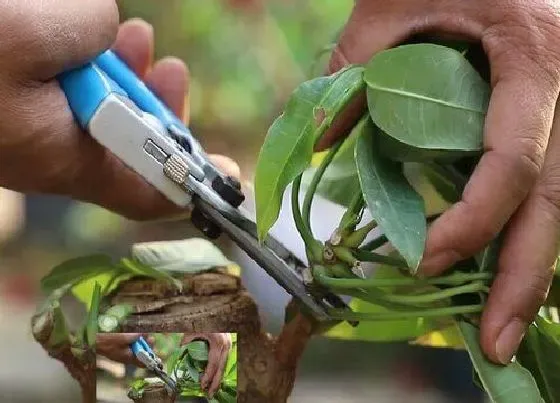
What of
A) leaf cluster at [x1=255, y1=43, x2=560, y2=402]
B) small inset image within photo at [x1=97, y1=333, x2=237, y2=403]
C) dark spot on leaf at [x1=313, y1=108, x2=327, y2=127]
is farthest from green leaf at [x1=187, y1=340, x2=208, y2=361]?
dark spot on leaf at [x1=313, y1=108, x2=327, y2=127]

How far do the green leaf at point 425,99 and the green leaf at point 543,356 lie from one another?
0.48 ft

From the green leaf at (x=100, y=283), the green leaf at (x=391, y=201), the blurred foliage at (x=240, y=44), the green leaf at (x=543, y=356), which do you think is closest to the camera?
the green leaf at (x=391, y=201)

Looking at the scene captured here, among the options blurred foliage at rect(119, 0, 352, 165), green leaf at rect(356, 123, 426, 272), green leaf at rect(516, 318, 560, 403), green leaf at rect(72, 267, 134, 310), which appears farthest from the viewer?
blurred foliage at rect(119, 0, 352, 165)

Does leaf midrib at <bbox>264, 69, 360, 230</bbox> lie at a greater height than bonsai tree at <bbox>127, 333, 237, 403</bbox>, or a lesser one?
greater

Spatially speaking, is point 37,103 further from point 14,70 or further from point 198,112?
point 198,112

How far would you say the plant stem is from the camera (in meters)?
0.44

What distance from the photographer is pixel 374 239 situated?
494mm

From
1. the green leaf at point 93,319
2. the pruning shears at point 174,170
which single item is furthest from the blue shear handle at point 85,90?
the green leaf at point 93,319

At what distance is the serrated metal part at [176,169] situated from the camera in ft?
1.63

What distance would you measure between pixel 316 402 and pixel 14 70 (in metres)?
0.37

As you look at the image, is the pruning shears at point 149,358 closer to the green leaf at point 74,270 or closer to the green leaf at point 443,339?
the green leaf at point 74,270

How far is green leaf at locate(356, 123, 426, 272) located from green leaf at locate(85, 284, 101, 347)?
0.25 metres

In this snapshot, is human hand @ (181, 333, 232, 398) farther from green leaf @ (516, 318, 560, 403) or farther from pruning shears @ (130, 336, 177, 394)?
green leaf @ (516, 318, 560, 403)

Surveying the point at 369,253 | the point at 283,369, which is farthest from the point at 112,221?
the point at 369,253
